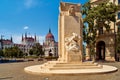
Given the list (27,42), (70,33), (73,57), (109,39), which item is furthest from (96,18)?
(27,42)

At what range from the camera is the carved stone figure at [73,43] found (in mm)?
18547

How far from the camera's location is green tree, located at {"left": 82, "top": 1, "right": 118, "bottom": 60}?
122 ft

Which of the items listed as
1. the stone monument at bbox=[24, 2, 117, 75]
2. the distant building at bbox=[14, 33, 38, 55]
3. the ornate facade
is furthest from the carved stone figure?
the distant building at bbox=[14, 33, 38, 55]

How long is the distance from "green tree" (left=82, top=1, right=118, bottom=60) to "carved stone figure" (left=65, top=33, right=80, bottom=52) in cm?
1937

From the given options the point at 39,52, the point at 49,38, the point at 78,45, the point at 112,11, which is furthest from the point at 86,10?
the point at 49,38

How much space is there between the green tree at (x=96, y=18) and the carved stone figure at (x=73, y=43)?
1937cm

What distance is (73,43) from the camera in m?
18.5

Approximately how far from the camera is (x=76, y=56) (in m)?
18.6

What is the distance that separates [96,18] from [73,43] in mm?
20759

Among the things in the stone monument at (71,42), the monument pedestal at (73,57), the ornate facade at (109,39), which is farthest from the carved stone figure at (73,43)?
the ornate facade at (109,39)

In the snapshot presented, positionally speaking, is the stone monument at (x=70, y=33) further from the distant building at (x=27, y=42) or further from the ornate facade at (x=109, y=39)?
the distant building at (x=27, y=42)

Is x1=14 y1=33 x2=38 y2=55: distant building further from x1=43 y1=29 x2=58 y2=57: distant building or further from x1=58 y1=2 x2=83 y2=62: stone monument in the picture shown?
x1=58 y1=2 x2=83 y2=62: stone monument

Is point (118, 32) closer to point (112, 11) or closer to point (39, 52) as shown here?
point (112, 11)

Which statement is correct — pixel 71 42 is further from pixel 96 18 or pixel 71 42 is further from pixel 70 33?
pixel 96 18
